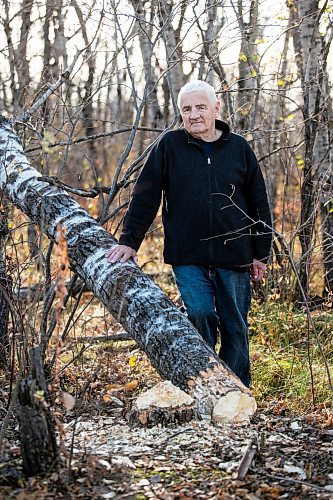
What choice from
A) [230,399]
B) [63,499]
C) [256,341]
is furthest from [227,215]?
[63,499]

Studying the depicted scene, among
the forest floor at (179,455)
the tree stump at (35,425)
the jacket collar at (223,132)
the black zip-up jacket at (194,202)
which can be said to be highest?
the jacket collar at (223,132)

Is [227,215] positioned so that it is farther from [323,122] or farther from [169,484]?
[323,122]

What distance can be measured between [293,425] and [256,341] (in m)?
2.12

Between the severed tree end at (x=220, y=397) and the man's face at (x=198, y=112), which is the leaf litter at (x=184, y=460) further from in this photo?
the man's face at (x=198, y=112)

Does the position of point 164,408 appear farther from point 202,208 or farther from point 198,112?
point 198,112

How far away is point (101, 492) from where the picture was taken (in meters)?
2.99

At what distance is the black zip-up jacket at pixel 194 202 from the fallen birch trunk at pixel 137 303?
0.85 ft

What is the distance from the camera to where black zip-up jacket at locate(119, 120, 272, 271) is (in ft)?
14.8

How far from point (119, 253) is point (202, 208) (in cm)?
59

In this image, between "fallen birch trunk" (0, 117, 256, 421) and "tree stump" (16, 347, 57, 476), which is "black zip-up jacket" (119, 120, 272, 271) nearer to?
"fallen birch trunk" (0, 117, 256, 421)

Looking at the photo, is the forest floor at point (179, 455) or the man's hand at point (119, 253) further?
the man's hand at point (119, 253)

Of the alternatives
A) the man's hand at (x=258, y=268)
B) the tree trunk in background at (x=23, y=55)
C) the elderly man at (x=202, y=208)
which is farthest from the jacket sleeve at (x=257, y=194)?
the tree trunk in background at (x=23, y=55)

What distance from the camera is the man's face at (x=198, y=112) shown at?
4.45 metres

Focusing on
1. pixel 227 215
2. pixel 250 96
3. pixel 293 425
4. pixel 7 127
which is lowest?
pixel 293 425
